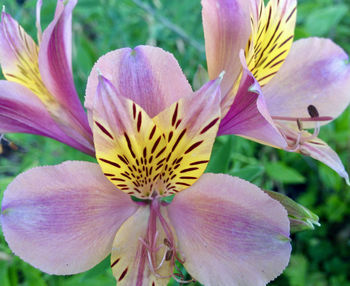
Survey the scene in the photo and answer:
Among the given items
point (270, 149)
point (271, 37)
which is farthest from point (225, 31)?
point (270, 149)

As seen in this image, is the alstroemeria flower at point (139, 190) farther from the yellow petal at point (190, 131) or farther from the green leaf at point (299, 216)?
the green leaf at point (299, 216)

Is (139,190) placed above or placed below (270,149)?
above

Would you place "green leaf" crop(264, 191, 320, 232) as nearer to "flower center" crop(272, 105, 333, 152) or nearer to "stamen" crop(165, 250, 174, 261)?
"flower center" crop(272, 105, 333, 152)

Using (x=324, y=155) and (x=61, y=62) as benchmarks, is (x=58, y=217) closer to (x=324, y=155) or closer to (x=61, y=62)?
(x=61, y=62)

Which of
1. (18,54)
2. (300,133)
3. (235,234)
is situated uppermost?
(18,54)

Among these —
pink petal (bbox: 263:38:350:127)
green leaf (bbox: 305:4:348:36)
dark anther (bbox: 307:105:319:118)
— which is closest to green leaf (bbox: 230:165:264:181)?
pink petal (bbox: 263:38:350:127)

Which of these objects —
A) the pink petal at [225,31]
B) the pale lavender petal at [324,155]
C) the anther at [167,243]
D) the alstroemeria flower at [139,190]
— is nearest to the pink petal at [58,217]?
the alstroemeria flower at [139,190]
